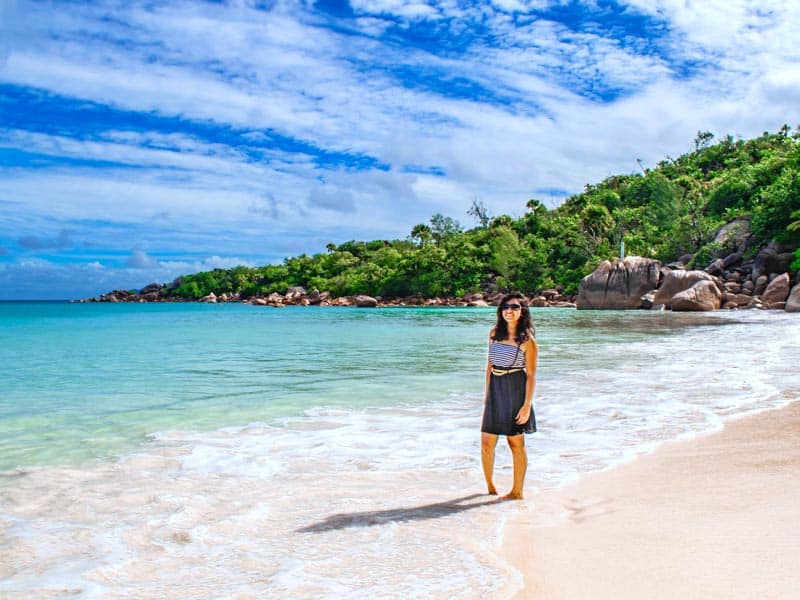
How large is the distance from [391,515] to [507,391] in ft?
3.84

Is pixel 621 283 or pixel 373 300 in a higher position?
pixel 621 283

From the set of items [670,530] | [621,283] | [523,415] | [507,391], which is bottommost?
[670,530]

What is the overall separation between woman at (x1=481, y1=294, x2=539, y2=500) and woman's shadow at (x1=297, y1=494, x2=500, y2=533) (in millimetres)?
404

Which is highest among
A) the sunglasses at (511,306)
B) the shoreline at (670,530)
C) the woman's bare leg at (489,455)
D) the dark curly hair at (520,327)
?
the sunglasses at (511,306)

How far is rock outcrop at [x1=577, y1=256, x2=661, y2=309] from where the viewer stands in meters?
41.9

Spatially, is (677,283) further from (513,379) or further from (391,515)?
(391,515)

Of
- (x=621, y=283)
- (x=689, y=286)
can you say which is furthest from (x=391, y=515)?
(x=621, y=283)

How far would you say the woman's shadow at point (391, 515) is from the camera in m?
3.92

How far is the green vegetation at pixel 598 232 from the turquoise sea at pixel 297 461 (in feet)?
103

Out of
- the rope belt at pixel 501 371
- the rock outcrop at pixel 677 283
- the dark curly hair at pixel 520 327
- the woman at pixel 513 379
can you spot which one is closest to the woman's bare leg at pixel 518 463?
the woman at pixel 513 379

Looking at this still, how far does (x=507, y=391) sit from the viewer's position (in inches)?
173

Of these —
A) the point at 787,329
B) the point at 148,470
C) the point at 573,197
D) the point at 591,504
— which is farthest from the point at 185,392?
the point at 573,197

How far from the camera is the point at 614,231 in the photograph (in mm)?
61250

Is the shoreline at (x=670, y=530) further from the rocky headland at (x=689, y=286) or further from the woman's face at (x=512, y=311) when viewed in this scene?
the rocky headland at (x=689, y=286)
